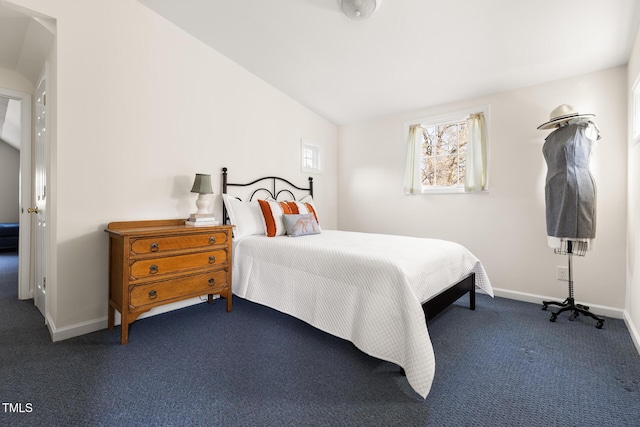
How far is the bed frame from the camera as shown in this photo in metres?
2.05

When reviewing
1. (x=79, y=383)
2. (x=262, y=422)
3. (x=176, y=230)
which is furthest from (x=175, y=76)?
(x=262, y=422)

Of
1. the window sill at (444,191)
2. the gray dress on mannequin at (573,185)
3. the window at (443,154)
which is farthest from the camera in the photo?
the window at (443,154)

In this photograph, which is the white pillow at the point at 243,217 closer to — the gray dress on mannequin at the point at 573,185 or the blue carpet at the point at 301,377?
the blue carpet at the point at 301,377

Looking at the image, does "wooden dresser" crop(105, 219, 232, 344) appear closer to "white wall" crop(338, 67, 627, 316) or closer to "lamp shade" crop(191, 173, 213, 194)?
"lamp shade" crop(191, 173, 213, 194)

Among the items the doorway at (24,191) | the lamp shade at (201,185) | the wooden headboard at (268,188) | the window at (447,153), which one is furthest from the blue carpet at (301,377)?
the window at (447,153)

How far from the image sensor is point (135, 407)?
1.42 metres

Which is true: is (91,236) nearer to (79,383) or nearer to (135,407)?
(79,383)

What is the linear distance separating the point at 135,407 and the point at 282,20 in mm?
2976

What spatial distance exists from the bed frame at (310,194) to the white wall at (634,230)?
3.52 feet

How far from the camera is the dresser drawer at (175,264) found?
2.09m

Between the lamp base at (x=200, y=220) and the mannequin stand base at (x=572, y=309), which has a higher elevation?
the lamp base at (x=200, y=220)

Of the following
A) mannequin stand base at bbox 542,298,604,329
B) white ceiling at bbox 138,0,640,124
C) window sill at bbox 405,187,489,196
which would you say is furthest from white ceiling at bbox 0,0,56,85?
mannequin stand base at bbox 542,298,604,329

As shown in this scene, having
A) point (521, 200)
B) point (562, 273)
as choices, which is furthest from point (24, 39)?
point (562, 273)

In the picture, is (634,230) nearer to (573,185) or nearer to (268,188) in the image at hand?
(573,185)
